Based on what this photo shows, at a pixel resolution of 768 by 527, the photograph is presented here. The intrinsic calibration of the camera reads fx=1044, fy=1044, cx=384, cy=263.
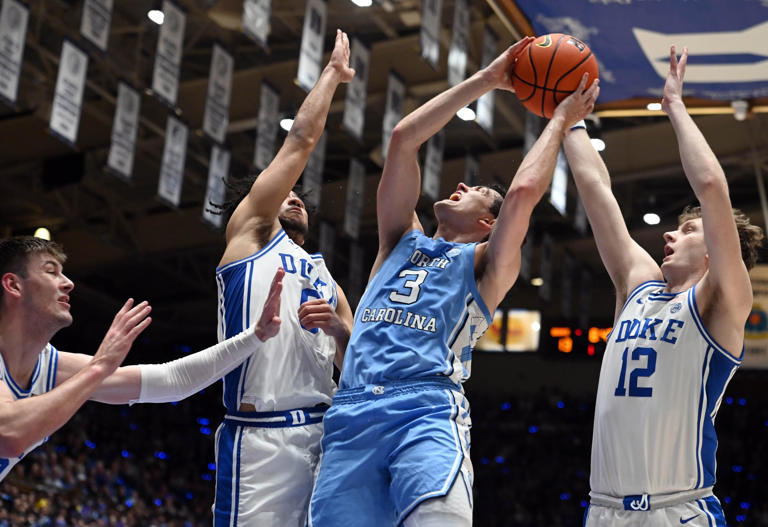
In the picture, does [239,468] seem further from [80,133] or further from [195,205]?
[195,205]

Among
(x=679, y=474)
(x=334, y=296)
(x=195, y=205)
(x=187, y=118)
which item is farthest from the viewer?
(x=195, y=205)

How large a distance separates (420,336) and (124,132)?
28.9 feet

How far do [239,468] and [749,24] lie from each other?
4.89 m

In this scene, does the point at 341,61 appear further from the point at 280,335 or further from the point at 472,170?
the point at 472,170

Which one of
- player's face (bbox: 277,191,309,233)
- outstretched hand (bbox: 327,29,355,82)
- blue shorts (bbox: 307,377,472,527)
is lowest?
blue shorts (bbox: 307,377,472,527)


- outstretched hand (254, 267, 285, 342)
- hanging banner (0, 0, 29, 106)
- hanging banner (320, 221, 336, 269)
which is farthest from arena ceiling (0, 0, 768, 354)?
outstretched hand (254, 267, 285, 342)

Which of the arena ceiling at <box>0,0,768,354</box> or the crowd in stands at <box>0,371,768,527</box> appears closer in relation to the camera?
the arena ceiling at <box>0,0,768,354</box>

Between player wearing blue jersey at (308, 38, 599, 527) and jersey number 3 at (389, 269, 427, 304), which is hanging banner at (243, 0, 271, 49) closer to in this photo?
player wearing blue jersey at (308, 38, 599, 527)

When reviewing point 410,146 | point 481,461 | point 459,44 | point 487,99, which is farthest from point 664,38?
point 481,461

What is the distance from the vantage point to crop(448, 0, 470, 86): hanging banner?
38.6ft

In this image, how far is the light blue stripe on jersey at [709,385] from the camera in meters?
4.16

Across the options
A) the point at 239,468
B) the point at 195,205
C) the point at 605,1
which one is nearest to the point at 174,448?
the point at 195,205

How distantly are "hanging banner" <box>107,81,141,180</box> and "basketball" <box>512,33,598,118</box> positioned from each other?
26.6 ft

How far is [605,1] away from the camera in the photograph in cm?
716
